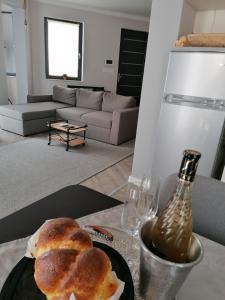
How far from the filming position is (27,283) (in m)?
0.47

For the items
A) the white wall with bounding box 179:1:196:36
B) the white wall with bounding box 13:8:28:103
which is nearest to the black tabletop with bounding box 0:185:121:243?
the white wall with bounding box 179:1:196:36

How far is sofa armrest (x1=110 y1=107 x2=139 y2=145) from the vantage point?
3.69m

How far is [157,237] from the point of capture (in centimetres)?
47

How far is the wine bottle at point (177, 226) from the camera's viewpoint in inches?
16.6

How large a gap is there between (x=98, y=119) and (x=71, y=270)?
3.62 m

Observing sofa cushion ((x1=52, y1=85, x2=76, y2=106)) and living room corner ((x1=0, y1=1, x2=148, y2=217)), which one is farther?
sofa cushion ((x1=52, y1=85, x2=76, y2=106))

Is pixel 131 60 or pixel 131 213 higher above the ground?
pixel 131 60

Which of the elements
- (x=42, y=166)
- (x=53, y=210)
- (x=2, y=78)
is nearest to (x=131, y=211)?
(x=53, y=210)

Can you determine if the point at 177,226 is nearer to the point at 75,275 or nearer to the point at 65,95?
the point at 75,275

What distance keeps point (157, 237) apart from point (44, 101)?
479 centimetres

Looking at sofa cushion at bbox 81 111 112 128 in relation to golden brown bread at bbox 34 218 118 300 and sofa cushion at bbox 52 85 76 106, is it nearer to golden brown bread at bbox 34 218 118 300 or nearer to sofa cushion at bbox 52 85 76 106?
sofa cushion at bbox 52 85 76 106

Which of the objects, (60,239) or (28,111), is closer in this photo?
(60,239)

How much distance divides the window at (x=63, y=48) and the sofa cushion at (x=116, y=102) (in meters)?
1.59

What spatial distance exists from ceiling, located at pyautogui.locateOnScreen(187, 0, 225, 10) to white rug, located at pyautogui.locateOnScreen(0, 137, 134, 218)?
2.00 metres
